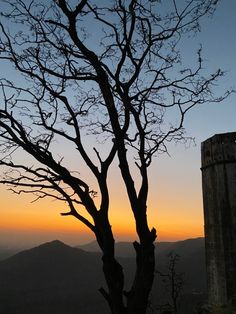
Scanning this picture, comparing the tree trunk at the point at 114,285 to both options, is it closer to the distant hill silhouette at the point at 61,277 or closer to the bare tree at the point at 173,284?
the bare tree at the point at 173,284

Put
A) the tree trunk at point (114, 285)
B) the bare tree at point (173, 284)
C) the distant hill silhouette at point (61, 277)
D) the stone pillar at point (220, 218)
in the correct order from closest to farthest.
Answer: the tree trunk at point (114, 285), the stone pillar at point (220, 218), the bare tree at point (173, 284), the distant hill silhouette at point (61, 277)

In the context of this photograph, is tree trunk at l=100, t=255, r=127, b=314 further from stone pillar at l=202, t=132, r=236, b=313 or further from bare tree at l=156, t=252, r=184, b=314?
bare tree at l=156, t=252, r=184, b=314

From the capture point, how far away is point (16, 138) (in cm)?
706

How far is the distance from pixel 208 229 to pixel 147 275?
7.37 m

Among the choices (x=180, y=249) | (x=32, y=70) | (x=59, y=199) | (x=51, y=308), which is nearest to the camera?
(x=59, y=199)

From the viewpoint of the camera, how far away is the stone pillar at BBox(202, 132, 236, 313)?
12.0 metres

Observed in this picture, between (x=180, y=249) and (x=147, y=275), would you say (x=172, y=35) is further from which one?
(x=180, y=249)

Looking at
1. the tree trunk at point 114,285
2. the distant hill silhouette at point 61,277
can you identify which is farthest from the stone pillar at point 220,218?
the distant hill silhouette at point 61,277

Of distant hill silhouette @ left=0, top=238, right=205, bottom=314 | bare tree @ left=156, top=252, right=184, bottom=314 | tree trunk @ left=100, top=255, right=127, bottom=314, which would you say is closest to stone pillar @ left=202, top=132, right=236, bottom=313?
bare tree @ left=156, top=252, right=184, bottom=314

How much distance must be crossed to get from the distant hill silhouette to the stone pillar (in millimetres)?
106307

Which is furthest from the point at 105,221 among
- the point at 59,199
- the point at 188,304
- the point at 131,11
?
the point at 188,304

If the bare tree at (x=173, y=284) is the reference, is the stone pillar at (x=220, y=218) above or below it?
above

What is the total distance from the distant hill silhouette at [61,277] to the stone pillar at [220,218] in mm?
106307

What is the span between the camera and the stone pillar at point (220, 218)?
39.2 feet
